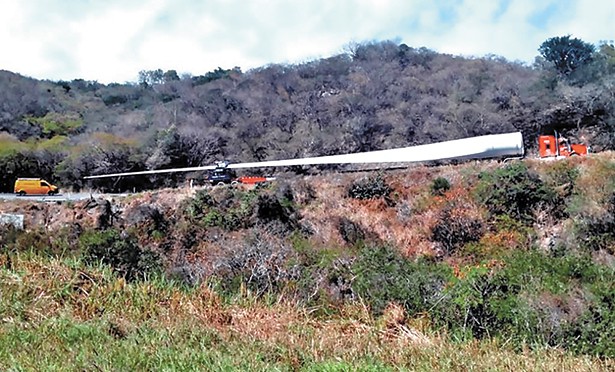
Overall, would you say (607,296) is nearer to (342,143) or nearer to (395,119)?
(342,143)

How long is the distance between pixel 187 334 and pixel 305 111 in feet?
136

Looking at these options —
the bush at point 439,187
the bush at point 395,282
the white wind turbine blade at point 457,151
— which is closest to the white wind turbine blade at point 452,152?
the white wind turbine blade at point 457,151

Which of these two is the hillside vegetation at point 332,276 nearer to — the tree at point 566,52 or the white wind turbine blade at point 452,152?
the white wind turbine blade at point 452,152

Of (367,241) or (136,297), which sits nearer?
(136,297)

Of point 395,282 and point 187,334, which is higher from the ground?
point 187,334

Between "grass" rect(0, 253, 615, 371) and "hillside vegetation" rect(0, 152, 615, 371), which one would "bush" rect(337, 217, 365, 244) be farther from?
"grass" rect(0, 253, 615, 371)

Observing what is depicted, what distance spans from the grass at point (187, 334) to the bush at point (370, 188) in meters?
20.5

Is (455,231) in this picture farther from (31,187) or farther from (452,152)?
(31,187)

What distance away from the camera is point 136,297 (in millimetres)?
4816

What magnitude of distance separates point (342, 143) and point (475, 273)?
28267 mm

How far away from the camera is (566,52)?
45.4 meters

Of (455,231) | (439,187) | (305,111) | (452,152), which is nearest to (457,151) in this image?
(452,152)

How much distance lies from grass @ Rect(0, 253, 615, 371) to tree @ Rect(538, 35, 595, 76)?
43.0 metres

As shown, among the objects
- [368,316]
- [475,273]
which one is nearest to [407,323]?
[368,316]
